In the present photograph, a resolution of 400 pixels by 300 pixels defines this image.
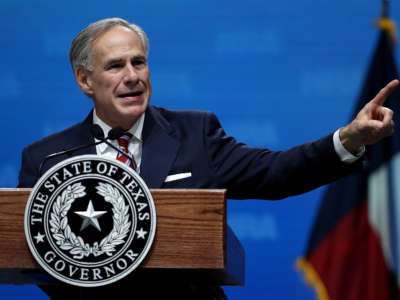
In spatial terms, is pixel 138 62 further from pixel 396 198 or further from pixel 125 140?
pixel 396 198

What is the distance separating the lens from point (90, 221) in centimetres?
Answer: 123

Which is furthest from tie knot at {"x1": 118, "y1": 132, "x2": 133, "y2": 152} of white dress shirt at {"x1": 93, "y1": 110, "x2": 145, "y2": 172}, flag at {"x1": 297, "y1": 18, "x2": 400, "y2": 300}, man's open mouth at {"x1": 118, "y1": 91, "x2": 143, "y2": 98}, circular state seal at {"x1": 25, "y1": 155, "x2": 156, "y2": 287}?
flag at {"x1": 297, "y1": 18, "x2": 400, "y2": 300}

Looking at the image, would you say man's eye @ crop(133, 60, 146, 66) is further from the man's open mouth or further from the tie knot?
the tie knot

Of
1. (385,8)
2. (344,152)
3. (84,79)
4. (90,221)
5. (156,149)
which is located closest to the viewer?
(90,221)

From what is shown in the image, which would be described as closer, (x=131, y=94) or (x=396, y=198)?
(x=131, y=94)

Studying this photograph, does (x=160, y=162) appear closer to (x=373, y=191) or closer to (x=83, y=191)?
(x=83, y=191)

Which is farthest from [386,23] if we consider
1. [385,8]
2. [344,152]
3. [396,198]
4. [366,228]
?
[344,152]

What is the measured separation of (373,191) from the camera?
2975mm

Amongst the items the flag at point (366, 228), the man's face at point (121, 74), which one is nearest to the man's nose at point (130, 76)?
the man's face at point (121, 74)

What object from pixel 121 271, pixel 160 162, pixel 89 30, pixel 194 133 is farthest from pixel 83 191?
pixel 89 30

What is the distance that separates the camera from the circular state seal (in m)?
1.22

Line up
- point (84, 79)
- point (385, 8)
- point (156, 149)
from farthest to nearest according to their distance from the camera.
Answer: point (385, 8) → point (84, 79) → point (156, 149)

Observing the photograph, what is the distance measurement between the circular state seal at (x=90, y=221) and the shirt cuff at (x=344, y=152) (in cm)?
58

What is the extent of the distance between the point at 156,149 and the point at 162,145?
27 millimetres
